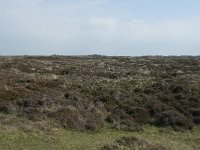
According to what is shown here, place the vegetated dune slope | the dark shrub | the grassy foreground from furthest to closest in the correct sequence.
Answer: the dark shrub → the vegetated dune slope → the grassy foreground

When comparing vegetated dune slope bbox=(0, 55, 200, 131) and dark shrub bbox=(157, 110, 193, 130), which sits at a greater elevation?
vegetated dune slope bbox=(0, 55, 200, 131)

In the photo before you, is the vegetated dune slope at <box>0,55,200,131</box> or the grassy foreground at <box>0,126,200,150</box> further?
the vegetated dune slope at <box>0,55,200,131</box>

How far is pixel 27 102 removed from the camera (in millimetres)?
26109

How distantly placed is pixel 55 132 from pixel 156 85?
54.8 ft

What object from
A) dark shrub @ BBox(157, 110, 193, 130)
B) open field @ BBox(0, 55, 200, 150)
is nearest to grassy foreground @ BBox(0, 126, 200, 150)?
open field @ BBox(0, 55, 200, 150)

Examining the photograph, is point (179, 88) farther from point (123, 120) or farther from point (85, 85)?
point (123, 120)

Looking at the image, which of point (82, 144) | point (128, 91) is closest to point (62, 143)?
point (82, 144)

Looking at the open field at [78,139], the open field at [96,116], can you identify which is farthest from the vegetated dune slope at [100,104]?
the open field at [78,139]

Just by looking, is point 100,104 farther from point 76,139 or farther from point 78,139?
point 76,139

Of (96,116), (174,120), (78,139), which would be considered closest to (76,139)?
(78,139)

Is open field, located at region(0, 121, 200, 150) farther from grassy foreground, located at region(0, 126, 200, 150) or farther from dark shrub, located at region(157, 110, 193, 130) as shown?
dark shrub, located at region(157, 110, 193, 130)

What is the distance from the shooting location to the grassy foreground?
741 inches

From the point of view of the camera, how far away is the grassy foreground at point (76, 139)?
18812 mm

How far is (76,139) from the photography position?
69.3ft
